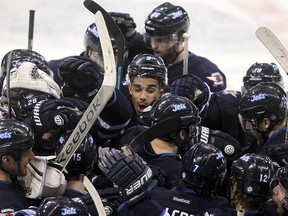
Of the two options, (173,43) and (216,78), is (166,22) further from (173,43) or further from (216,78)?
(216,78)

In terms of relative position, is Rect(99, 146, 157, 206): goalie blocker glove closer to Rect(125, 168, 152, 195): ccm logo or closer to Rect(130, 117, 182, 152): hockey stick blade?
Rect(125, 168, 152, 195): ccm logo

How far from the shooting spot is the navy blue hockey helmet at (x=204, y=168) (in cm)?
434

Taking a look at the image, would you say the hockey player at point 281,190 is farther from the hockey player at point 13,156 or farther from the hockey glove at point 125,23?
the hockey glove at point 125,23

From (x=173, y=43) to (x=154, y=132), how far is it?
180cm

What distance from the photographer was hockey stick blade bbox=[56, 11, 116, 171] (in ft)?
14.3

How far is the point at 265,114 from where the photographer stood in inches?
207

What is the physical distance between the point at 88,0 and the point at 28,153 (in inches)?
36.5

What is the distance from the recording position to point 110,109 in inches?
207

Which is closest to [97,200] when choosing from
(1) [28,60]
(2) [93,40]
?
(1) [28,60]

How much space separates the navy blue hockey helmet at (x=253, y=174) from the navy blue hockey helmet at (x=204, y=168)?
0.24ft

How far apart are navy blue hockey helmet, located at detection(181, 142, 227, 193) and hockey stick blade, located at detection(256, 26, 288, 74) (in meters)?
0.60

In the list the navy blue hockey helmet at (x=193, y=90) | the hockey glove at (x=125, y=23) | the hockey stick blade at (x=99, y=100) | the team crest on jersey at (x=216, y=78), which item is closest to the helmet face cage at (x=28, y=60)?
the navy blue hockey helmet at (x=193, y=90)

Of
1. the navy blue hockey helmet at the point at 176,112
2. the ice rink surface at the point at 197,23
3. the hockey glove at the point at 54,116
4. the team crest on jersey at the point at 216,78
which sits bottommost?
the ice rink surface at the point at 197,23

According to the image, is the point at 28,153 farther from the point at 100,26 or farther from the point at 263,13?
the point at 263,13
